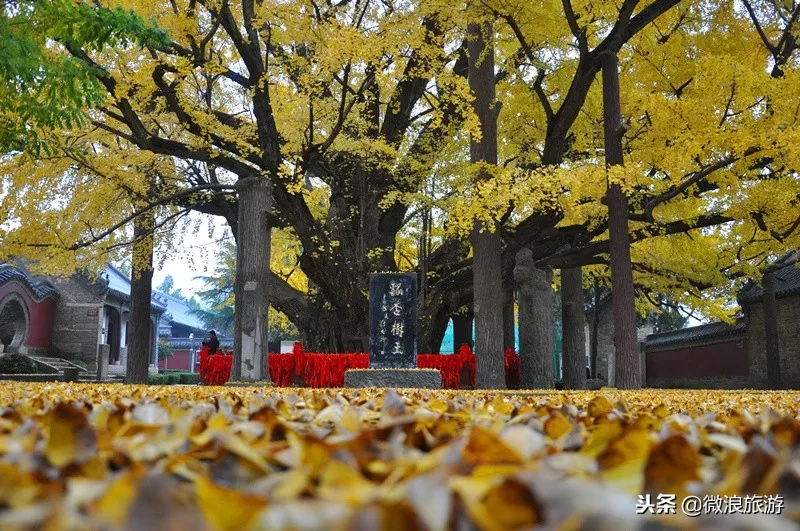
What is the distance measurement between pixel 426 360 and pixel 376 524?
1459 centimetres

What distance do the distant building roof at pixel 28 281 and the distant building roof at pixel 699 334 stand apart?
22.5m

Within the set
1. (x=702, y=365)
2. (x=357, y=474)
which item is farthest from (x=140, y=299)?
(x=702, y=365)

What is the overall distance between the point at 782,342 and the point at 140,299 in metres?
17.9

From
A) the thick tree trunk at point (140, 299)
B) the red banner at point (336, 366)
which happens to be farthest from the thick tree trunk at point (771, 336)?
the thick tree trunk at point (140, 299)

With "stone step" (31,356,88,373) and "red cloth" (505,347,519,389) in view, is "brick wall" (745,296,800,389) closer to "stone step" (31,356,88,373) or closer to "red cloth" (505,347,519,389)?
"red cloth" (505,347,519,389)

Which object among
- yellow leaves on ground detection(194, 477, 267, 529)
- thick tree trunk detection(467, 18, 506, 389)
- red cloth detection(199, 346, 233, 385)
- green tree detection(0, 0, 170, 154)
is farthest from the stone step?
yellow leaves on ground detection(194, 477, 267, 529)

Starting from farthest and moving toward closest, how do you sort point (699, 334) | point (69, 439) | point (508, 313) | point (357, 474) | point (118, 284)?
1. point (118, 284)
2. point (699, 334)
3. point (508, 313)
4. point (69, 439)
5. point (357, 474)

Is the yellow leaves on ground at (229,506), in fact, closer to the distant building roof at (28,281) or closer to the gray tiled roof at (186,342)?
the distant building roof at (28,281)

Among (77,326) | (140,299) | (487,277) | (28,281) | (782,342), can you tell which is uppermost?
(28,281)

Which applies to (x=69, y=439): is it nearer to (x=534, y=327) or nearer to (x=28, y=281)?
(x=534, y=327)

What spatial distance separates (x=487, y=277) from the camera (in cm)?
1135

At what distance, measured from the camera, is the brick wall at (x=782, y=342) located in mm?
19250

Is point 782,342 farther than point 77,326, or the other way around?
point 77,326

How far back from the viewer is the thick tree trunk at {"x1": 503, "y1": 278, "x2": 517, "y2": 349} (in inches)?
662
